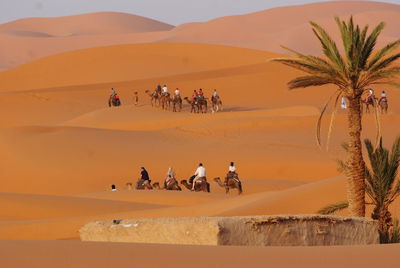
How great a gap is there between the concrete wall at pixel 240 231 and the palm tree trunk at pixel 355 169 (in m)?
3.21

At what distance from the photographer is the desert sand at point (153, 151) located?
10.5m

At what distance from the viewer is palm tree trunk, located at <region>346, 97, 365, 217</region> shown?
2036 centimetres

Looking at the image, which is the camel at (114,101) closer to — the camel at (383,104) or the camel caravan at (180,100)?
the camel caravan at (180,100)

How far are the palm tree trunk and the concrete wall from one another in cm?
321

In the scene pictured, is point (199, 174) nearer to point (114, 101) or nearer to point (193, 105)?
point (193, 105)

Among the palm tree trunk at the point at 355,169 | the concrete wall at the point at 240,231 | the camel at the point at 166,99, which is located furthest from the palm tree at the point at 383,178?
the camel at the point at 166,99

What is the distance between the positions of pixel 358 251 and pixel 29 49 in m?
185

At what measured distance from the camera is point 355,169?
20.6 m

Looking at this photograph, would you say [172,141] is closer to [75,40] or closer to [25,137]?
[25,137]

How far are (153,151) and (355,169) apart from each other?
2796cm

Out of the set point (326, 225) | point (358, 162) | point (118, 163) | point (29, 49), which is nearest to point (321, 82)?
point (358, 162)

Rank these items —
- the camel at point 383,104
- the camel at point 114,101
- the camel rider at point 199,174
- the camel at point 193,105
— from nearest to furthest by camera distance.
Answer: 1. the camel rider at point 199,174
2. the camel at point 383,104
3. the camel at point 193,105
4. the camel at point 114,101

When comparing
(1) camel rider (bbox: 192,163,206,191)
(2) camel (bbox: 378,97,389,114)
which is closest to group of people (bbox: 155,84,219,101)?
(2) camel (bbox: 378,97,389,114)

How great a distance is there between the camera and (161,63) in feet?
330
